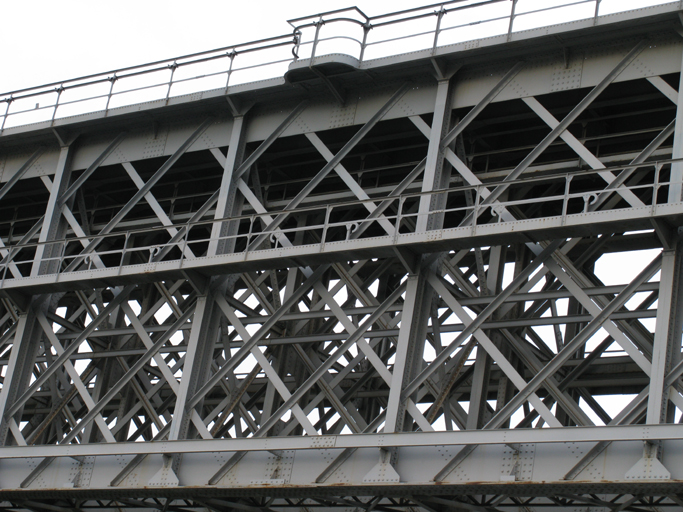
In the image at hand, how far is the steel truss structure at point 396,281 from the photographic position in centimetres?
1649

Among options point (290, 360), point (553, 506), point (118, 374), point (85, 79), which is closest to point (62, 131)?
point (85, 79)

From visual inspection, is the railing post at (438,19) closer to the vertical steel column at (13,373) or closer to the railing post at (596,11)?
the railing post at (596,11)

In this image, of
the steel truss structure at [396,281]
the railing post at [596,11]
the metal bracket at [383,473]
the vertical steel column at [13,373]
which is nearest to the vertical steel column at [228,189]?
the steel truss structure at [396,281]

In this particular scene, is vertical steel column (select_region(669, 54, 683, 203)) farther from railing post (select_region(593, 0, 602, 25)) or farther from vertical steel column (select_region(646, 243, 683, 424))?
railing post (select_region(593, 0, 602, 25))

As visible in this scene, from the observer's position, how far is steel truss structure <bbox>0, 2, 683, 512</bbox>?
1649 cm

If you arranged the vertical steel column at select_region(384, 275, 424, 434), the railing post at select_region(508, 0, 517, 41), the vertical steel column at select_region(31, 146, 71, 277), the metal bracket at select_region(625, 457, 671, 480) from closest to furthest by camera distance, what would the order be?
1. the metal bracket at select_region(625, 457, 671, 480)
2. the vertical steel column at select_region(384, 275, 424, 434)
3. the railing post at select_region(508, 0, 517, 41)
4. the vertical steel column at select_region(31, 146, 71, 277)

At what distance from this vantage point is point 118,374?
84.5 feet

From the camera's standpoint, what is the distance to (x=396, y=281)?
26.5 meters

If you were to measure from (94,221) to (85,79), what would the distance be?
5.08 meters

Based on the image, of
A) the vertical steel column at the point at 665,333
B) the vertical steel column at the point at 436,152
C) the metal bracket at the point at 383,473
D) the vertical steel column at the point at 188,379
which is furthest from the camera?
the vertical steel column at the point at 188,379

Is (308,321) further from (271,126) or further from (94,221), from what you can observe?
(94,221)

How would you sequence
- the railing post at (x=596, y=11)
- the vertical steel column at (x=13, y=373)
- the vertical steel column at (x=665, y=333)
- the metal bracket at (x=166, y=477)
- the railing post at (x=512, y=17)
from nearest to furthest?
the vertical steel column at (x=665, y=333), the metal bracket at (x=166, y=477), the railing post at (x=596, y=11), the railing post at (x=512, y=17), the vertical steel column at (x=13, y=373)

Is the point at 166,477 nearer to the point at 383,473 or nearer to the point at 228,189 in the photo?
the point at 383,473

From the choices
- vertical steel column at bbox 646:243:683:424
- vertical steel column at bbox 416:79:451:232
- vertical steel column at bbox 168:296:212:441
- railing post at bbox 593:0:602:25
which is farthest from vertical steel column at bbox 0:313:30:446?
railing post at bbox 593:0:602:25
